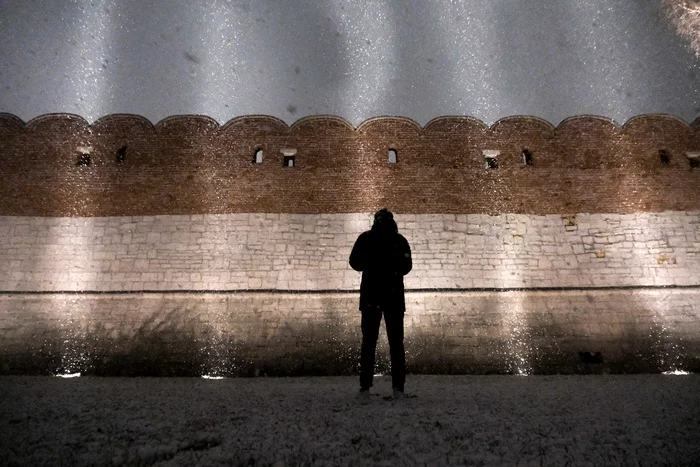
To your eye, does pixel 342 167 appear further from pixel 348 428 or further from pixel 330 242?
pixel 348 428

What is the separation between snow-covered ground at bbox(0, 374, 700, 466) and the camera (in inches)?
75.7

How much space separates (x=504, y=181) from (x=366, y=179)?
2963 millimetres

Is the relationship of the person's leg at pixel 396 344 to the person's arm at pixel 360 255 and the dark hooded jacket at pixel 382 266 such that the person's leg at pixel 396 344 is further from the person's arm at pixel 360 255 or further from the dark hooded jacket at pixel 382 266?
the person's arm at pixel 360 255

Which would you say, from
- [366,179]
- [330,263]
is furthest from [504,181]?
[330,263]

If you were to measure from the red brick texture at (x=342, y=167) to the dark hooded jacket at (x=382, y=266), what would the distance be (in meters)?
3.63

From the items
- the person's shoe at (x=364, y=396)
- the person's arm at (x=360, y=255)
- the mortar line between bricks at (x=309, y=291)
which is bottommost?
the person's shoe at (x=364, y=396)

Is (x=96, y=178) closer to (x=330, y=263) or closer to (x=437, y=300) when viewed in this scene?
(x=330, y=263)

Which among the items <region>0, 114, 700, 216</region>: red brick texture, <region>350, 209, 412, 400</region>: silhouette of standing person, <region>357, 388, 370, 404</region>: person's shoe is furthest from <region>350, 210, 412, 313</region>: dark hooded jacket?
<region>0, 114, 700, 216</region>: red brick texture

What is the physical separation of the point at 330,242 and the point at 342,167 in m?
1.69

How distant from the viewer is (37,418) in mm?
2684

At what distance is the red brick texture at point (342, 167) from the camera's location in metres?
7.36

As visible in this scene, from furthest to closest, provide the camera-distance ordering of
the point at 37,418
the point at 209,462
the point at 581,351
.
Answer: the point at 581,351 < the point at 37,418 < the point at 209,462

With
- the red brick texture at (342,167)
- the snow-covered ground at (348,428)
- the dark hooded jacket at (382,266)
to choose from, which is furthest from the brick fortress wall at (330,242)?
the dark hooded jacket at (382,266)

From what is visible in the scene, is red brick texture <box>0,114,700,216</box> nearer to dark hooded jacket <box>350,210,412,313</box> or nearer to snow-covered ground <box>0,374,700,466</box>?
dark hooded jacket <box>350,210,412,313</box>
